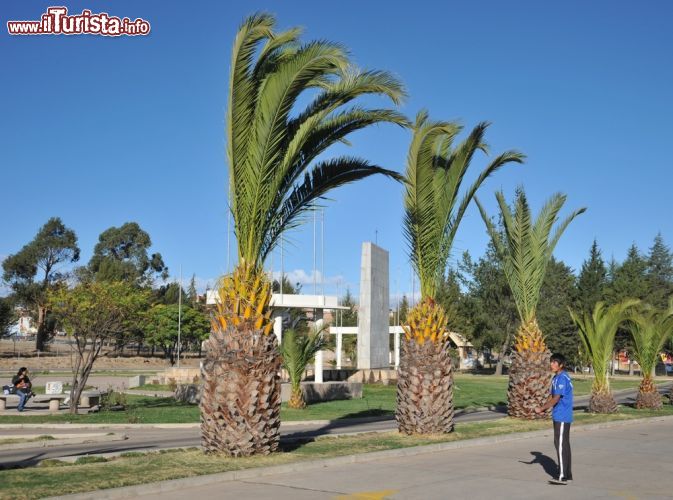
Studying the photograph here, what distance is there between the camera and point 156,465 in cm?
1030

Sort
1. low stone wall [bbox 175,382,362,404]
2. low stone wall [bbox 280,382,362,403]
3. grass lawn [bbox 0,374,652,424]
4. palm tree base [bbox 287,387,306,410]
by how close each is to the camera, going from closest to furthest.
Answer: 1. grass lawn [bbox 0,374,652,424]
2. palm tree base [bbox 287,387,306,410]
3. low stone wall [bbox 175,382,362,404]
4. low stone wall [bbox 280,382,362,403]

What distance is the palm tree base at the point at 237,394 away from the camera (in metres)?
11.0

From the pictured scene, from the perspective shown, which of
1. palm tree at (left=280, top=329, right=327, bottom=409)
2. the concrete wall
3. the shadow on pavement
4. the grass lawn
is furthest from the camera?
the concrete wall

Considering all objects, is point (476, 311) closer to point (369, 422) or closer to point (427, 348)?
point (369, 422)

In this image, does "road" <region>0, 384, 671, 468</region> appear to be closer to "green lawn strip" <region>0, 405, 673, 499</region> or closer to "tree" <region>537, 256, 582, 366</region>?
"green lawn strip" <region>0, 405, 673, 499</region>

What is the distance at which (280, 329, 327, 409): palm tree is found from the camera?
25828 millimetres

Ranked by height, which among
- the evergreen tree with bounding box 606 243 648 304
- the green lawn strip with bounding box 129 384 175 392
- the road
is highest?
the evergreen tree with bounding box 606 243 648 304

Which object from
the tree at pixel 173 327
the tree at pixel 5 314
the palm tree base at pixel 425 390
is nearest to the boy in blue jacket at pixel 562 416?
the palm tree base at pixel 425 390

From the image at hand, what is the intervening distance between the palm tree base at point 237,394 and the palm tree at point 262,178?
0.01 metres

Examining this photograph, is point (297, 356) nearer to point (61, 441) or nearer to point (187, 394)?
point (187, 394)

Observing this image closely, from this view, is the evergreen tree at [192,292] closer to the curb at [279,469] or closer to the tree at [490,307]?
the tree at [490,307]

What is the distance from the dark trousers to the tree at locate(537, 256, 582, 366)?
188 ft

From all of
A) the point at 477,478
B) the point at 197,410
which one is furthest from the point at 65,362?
the point at 477,478

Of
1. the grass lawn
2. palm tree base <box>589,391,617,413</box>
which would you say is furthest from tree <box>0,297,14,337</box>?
palm tree base <box>589,391,617,413</box>
